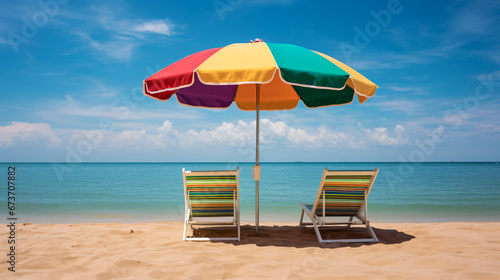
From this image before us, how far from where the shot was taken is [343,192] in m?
3.96

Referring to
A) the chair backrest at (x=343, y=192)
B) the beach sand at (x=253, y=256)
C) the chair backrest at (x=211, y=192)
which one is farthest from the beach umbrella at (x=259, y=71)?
the beach sand at (x=253, y=256)

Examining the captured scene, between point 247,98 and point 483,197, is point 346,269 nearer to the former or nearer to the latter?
point 247,98

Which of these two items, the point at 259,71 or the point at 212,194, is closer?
the point at 259,71

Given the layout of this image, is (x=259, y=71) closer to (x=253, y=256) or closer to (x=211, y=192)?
(x=211, y=192)

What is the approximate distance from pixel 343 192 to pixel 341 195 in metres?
0.05

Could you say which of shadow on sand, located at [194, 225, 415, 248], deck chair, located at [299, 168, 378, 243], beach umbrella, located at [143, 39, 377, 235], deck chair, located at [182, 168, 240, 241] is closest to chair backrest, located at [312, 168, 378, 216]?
deck chair, located at [299, 168, 378, 243]

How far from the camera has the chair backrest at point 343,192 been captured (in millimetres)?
3818

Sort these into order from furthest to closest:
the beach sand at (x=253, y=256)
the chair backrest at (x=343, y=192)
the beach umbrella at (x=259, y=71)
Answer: the chair backrest at (x=343, y=192) → the beach umbrella at (x=259, y=71) → the beach sand at (x=253, y=256)

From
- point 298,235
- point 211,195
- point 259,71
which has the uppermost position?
point 259,71

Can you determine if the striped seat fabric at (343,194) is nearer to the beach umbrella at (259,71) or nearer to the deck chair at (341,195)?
the deck chair at (341,195)

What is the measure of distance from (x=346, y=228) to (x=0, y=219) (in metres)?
7.28

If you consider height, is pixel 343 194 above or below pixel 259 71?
below

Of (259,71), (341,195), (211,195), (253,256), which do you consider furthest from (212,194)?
(259,71)

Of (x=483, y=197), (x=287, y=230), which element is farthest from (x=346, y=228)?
(x=483, y=197)
